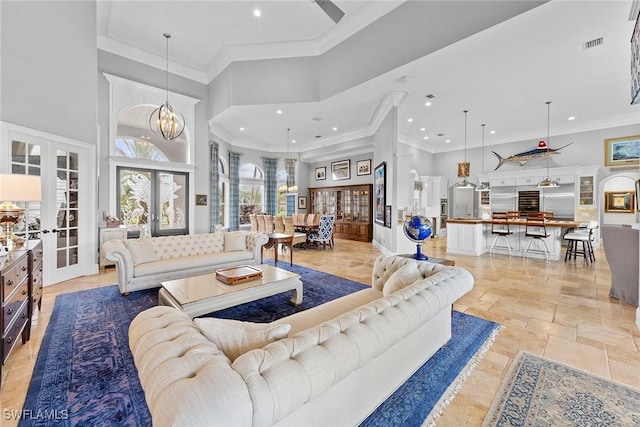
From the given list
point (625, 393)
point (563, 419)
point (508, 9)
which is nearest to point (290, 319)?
point (563, 419)

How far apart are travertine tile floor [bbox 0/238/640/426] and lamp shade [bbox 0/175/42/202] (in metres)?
1.37

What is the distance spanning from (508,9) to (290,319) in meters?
4.39

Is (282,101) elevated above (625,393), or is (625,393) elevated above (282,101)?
(282,101)

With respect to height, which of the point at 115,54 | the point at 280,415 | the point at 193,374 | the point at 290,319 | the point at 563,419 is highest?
the point at 115,54

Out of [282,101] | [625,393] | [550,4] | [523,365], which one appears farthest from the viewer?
[282,101]

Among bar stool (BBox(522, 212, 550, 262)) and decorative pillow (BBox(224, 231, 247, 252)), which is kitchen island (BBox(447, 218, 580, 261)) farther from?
decorative pillow (BBox(224, 231, 247, 252))

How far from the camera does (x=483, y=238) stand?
284 inches

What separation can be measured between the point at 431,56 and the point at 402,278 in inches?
142

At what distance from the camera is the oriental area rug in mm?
1677

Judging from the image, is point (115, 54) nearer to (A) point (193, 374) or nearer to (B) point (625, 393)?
(A) point (193, 374)

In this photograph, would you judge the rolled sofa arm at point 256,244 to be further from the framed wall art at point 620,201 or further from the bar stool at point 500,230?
the framed wall art at point 620,201

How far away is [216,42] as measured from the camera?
18.5ft

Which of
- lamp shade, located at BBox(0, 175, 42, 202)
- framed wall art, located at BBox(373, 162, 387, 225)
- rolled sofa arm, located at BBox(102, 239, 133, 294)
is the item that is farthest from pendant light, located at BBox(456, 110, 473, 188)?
lamp shade, located at BBox(0, 175, 42, 202)

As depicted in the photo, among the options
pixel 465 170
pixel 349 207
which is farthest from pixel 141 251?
pixel 465 170
